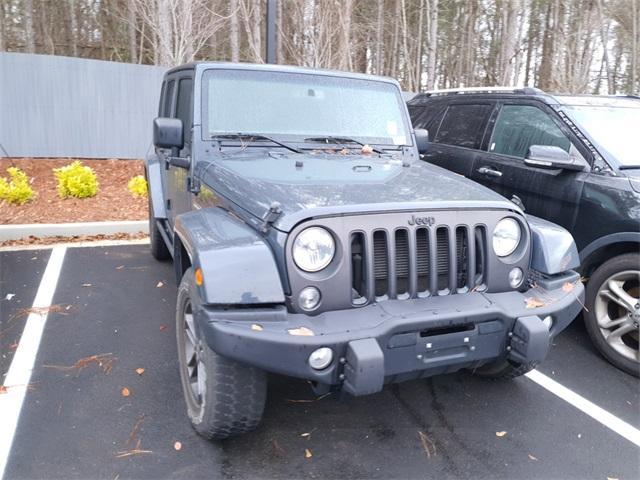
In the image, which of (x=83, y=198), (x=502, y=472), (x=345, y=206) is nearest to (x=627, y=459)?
(x=502, y=472)

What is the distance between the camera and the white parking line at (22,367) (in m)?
2.79

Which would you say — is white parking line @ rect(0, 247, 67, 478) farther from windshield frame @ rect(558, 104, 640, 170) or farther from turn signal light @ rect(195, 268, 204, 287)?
windshield frame @ rect(558, 104, 640, 170)

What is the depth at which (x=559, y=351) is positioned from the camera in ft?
13.0

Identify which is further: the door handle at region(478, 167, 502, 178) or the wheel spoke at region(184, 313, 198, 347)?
the door handle at region(478, 167, 502, 178)

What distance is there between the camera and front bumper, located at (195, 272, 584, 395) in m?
2.18

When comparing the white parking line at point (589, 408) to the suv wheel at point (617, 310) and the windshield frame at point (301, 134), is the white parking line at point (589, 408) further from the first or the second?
the windshield frame at point (301, 134)

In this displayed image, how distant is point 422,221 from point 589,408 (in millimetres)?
1803

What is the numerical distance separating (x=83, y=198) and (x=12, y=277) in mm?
2679

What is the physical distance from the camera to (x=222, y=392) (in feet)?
7.95

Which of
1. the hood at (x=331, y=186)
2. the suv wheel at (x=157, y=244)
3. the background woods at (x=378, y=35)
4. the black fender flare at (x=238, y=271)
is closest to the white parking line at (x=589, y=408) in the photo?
the hood at (x=331, y=186)

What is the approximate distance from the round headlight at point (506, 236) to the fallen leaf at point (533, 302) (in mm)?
262

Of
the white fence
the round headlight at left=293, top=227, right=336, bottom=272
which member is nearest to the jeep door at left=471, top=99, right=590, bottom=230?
the round headlight at left=293, top=227, right=336, bottom=272

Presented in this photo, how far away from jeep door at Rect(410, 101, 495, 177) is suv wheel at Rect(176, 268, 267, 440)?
3.42 meters

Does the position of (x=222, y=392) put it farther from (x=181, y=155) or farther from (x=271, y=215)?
(x=181, y=155)
